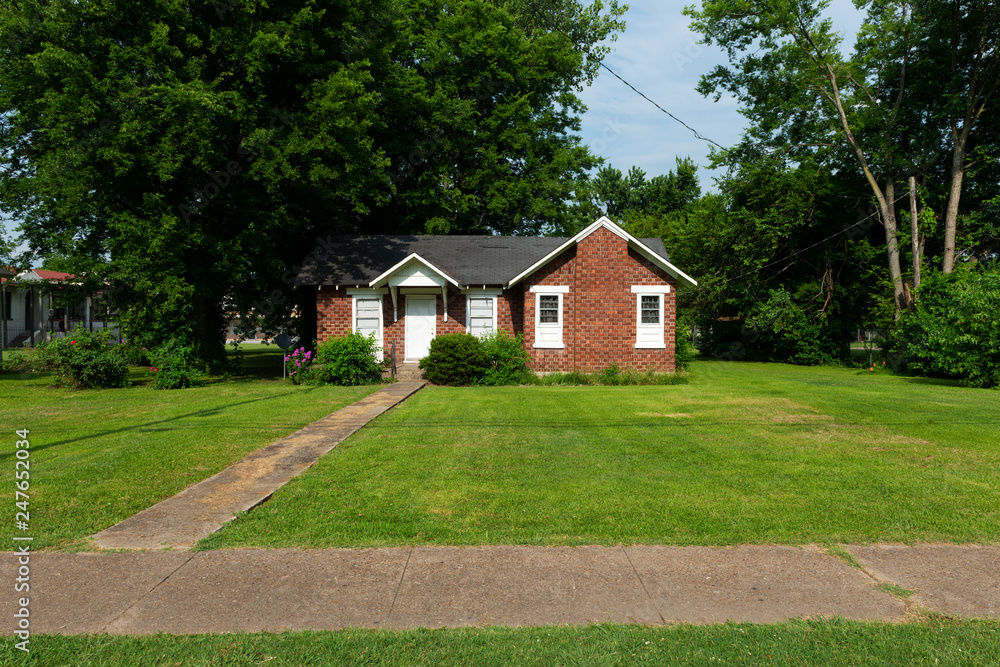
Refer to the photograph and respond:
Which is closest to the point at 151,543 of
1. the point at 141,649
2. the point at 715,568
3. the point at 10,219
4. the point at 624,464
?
the point at 141,649

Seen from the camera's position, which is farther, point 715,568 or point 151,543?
point 151,543

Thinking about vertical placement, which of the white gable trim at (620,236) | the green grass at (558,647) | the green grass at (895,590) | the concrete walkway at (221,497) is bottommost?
the green grass at (895,590)

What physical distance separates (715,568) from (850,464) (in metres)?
4.42

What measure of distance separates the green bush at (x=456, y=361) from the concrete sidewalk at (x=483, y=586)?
14.5m

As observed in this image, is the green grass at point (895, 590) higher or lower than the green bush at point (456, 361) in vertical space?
lower

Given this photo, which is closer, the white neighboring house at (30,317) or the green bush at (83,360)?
the green bush at (83,360)

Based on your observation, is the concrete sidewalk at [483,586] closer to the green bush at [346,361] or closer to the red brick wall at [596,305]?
the green bush at [346,361]

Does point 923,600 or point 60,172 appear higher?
point 60,172

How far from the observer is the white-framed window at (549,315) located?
21.1 metres

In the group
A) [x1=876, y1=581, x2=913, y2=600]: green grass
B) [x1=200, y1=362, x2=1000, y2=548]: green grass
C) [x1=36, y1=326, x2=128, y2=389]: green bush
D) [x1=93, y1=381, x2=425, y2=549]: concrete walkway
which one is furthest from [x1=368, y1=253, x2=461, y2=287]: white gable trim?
[x1=876, y1=581, x2=913, y2=600]: green grass

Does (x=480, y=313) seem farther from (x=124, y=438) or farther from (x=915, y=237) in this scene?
(x=915, y=237)

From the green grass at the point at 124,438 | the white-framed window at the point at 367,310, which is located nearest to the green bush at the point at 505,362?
the green grass at the point at 124,438

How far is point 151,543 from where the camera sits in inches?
200

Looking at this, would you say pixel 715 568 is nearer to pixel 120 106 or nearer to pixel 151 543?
pixel 151 543
